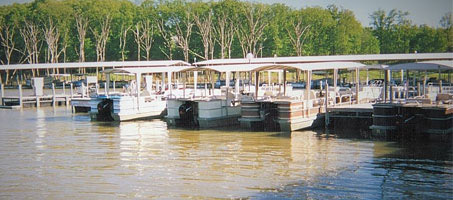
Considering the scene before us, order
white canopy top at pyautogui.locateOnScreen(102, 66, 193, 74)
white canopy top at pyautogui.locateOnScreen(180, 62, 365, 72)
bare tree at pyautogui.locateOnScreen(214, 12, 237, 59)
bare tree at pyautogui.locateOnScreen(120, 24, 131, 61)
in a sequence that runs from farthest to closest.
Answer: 1. bare tree at pyautogui.locateOnScreen(120, 24, 131, 61)
2. bare tree at pyautogui.locateOnScreen(214, 12, 237, 59)
3. white canopy top at pyautogui.locateOnScreen(102, 66, 193, 74)
4. white canopy top at pyautogui.locateOnScreen(180, 62, 365, 72)

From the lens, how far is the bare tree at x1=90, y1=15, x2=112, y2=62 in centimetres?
8034

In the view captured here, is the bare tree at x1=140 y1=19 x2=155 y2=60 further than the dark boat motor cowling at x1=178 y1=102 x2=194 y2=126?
Answer: Yes

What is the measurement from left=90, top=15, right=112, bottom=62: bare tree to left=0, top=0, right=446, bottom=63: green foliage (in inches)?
36.5

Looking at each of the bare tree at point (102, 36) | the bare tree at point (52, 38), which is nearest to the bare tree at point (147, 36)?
the bare tree at point (102, 36)

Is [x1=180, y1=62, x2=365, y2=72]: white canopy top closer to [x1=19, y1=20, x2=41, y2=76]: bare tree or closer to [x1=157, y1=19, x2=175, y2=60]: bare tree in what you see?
[x1=157, y1=19, x2=175, y2=60]: bare tree

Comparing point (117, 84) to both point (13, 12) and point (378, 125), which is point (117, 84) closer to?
point (13, 12)

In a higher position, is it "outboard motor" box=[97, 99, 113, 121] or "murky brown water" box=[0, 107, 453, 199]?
"outboard motor" box=[97, 99, 113, 121]

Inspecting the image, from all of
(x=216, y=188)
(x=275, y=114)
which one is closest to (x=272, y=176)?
(x=216, y=188)

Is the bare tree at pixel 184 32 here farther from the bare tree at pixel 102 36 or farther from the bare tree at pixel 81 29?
the bare tree at pixel 81 29

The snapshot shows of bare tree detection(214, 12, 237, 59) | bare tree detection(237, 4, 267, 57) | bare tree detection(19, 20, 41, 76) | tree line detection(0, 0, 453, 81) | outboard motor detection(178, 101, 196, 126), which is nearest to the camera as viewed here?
outboard motor detection(178, 101, 196, 126)

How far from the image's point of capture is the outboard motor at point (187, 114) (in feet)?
86.8

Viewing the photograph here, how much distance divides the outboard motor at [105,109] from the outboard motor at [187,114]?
5619 millimetres

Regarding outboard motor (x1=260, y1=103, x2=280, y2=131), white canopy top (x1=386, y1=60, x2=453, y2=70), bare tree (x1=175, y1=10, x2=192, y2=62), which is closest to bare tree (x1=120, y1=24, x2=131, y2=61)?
bare tree (x1=175, y1=10, x2=192, y2=62)

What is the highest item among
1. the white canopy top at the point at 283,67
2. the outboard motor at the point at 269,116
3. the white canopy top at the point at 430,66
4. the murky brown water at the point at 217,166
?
the white canopy top at the point at 283,67
